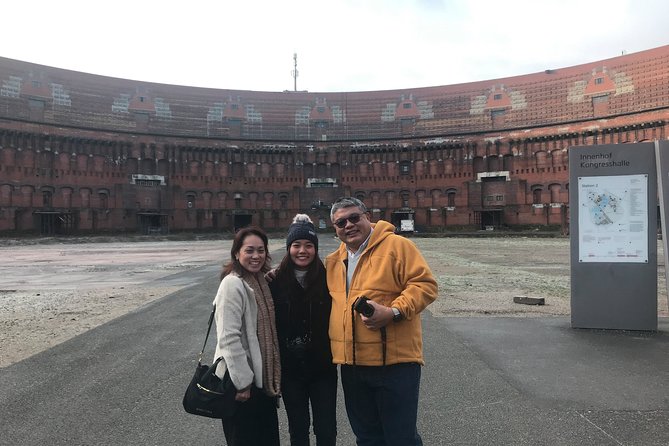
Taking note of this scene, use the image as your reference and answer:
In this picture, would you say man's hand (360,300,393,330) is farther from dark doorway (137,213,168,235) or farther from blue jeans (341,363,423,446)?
dark doorway (137,213,168,235)

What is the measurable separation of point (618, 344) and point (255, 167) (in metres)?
58.1

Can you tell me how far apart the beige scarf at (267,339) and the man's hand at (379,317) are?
660mm

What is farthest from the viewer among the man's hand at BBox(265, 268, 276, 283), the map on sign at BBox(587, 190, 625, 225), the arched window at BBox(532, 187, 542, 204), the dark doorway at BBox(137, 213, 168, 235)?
the dark doorway at BBox(137, 213, 168, 235)

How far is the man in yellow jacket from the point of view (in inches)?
102

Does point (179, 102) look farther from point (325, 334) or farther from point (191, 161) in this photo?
point (325, 334)

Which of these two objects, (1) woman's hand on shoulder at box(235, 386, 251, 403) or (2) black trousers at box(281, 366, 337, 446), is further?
(2) black trousers at box(281, 366, 337, 446)

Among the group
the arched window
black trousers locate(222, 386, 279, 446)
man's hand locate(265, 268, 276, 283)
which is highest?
the arched window

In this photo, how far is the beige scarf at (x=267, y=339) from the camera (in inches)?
106

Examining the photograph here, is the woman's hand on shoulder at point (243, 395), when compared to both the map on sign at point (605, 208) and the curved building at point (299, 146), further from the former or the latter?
the curved building at point (299, 146)

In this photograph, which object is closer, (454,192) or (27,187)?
(27,187)

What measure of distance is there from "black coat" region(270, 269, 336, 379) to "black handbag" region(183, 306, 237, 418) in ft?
1.42

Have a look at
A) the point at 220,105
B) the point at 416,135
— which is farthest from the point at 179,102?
the point at 416,135

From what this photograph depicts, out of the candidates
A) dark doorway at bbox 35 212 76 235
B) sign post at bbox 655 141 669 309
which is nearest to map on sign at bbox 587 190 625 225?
sign post at bbox 655 141 669 309

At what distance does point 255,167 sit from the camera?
6119cm
